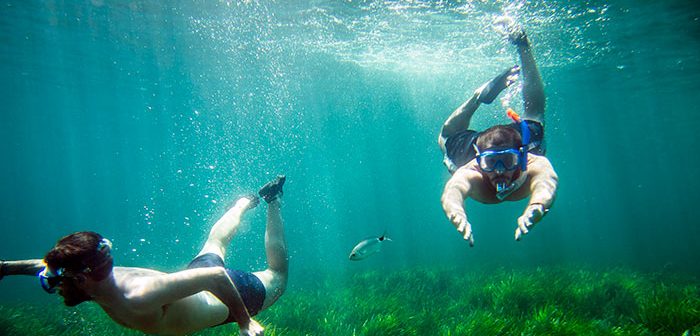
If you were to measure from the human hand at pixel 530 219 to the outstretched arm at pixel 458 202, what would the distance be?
1.19ft

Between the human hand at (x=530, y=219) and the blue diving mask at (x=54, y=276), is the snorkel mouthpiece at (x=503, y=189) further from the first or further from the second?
the blue diving mask at (x=54, y=276)

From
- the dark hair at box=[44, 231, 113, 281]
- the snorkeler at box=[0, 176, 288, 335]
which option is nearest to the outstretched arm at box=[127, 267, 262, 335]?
the snorkeler at box=[0, 176, 288, 335]

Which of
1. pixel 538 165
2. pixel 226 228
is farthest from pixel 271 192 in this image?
pixel 538 165

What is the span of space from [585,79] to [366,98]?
2222 centimetres

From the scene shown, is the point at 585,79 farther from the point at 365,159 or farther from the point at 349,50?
the point at 365,159

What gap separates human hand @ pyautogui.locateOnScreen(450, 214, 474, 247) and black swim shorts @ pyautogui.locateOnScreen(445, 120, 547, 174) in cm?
205

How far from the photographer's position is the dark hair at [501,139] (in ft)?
11.9

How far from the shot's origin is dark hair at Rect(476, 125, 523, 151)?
11.9 ft

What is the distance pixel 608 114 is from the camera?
44.8m

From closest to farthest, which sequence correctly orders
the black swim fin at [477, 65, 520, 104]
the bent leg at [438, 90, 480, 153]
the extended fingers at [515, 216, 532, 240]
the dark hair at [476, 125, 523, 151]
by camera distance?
the extended fingers at [515, 216, 532, 240] → the dark hair at [476, 125, 523, 151] → the black swim fin at [477, 65, 520, 104] → the bent leg at [438, 90, 480, 153]

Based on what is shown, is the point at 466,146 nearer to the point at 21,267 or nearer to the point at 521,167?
the point at 521,167

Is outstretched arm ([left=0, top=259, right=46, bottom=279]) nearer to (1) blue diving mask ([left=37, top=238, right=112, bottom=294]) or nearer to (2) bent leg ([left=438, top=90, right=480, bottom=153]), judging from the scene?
(1) blue diving mask ([left=37, top=238, right=112, bottom=294])

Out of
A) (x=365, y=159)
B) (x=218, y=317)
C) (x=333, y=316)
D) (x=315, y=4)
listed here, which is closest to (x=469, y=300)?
(x=333, y=316)

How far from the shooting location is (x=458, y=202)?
3.29m
